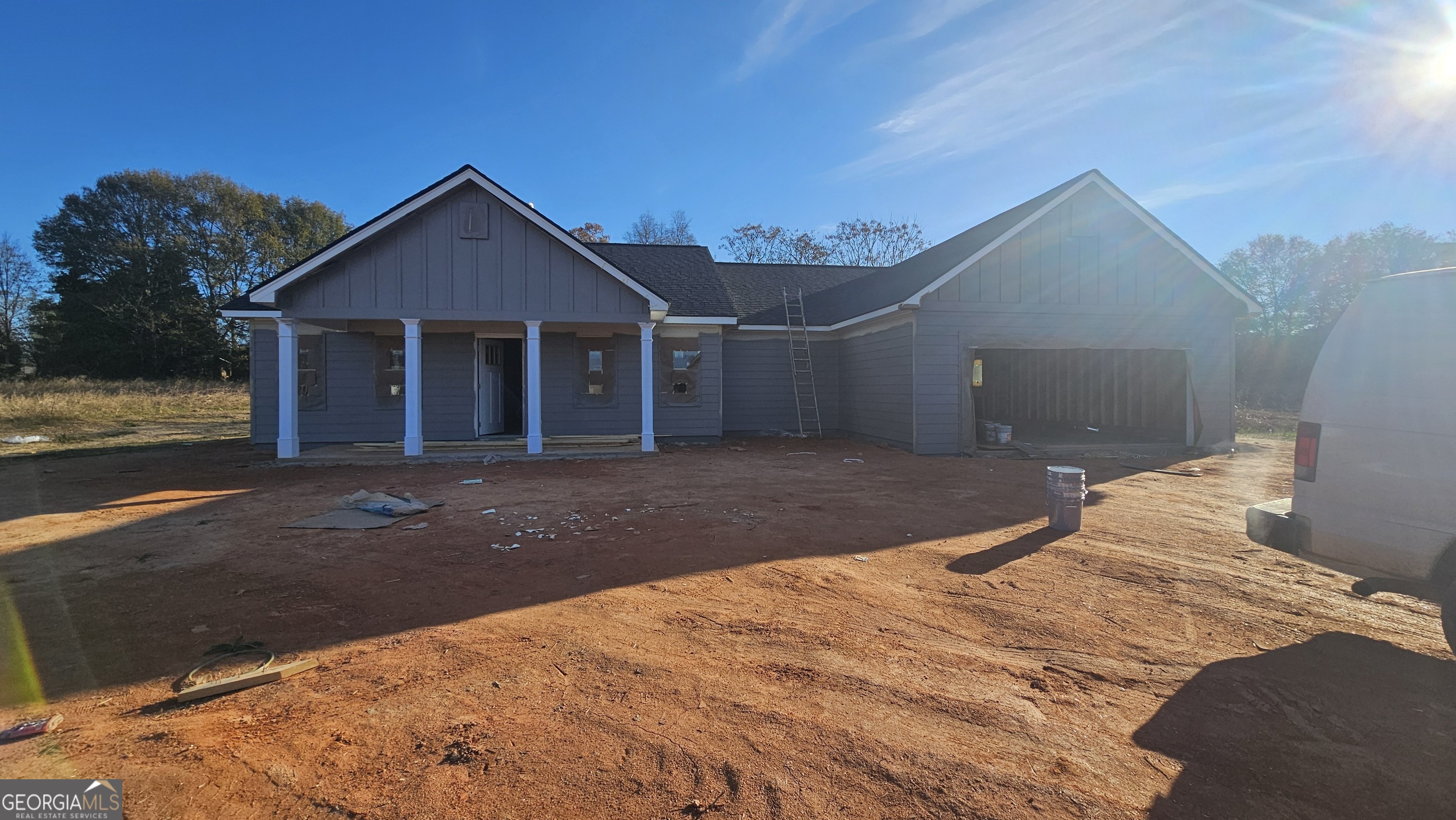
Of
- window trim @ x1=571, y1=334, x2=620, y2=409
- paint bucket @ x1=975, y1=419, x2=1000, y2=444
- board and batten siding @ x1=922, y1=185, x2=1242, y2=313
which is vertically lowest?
paint bucket @ x1=975, y1=419, x2=1000, y2=444

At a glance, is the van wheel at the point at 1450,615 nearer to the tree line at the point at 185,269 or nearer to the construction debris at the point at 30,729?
the construction debris at the point at 30,729

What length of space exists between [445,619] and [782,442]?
37.3ft

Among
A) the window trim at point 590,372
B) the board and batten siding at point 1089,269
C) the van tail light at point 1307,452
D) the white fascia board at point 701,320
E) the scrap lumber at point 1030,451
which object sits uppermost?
the board and batten siding at point 1089,269

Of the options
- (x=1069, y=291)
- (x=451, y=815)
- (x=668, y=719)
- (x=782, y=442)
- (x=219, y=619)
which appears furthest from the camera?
(x=782, y=442)

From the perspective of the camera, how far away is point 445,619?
396cm

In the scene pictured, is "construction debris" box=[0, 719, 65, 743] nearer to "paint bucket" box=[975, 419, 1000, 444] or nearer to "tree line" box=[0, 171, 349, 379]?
"paint bucket" box=[975, 419, 1000, 444]

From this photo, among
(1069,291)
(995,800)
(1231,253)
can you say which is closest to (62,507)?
(995,800)

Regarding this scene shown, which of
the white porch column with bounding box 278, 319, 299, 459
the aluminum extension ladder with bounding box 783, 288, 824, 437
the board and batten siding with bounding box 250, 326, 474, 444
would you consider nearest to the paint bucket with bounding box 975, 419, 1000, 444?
the aluminum extension ladder with bounding box 783, 288, 824, 437

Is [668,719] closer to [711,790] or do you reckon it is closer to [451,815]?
[711,790]

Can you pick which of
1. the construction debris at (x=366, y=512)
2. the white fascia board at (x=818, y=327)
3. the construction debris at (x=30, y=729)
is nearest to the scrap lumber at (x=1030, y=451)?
the white fascia board at (x=818, y=327)

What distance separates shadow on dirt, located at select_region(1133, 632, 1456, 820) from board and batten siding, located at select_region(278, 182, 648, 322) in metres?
10.7

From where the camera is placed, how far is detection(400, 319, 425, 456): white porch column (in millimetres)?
11328

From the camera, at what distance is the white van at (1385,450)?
128 inches

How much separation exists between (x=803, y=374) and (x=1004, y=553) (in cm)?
1097
